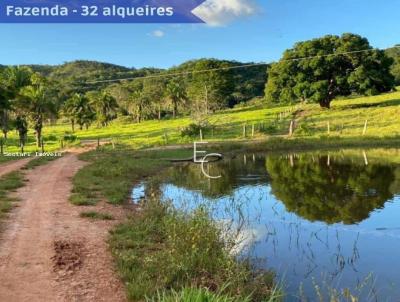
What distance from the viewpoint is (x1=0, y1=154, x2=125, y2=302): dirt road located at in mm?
8078

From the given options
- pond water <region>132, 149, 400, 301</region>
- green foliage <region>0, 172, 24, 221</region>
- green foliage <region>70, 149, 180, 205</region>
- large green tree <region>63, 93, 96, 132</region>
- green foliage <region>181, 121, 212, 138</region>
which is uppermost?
large green tree <region>63, 93, 96, 132</region>

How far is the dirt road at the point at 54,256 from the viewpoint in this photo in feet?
26.5

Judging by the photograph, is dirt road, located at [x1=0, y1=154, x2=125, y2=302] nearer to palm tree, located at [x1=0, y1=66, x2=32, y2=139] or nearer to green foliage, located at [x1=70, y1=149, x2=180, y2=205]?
green foliage, located at [x1=70, y1=149, x2=180, y2=205]

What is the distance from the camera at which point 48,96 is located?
5950cm

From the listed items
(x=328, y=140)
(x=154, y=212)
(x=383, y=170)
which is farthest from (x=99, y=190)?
(x=328, y=140)

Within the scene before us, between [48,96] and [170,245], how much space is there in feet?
175

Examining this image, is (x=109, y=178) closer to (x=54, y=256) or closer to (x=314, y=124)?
(x=54, y=256)

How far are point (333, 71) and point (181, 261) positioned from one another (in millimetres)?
53073

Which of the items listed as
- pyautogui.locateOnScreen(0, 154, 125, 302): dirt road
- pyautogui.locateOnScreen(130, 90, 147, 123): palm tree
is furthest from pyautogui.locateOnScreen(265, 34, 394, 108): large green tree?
pyautogui.locateOnScreen(0, 154, 125, 302): dirt road

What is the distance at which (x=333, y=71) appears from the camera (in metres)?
57.9

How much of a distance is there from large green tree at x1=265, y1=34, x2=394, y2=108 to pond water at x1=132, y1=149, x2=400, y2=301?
2645 cm

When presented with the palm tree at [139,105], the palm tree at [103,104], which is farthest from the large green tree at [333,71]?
the palm tree at [103,104]

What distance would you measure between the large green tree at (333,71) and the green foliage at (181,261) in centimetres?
4734

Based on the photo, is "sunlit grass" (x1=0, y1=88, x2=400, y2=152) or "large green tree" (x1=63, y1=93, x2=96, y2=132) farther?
"large green tree" (x1=63, y1=93, x2=96, y2=132)
